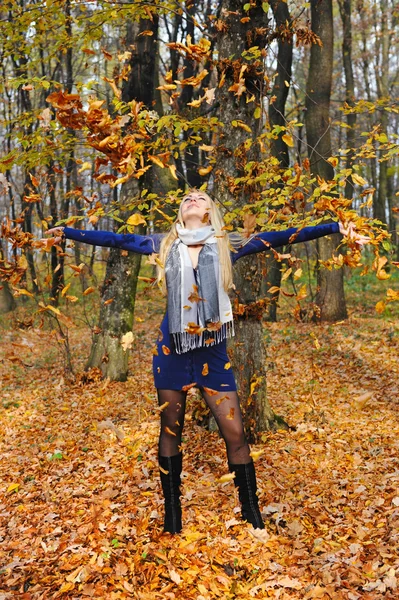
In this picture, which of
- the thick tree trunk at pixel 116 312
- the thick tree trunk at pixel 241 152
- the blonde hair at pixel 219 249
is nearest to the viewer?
the blonde hair at pixel 219 249

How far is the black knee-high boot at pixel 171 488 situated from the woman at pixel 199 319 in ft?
0.08

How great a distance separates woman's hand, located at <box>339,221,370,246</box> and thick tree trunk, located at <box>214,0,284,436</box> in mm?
1533

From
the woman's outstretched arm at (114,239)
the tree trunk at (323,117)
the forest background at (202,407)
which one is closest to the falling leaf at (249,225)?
the forest background at (202,407)

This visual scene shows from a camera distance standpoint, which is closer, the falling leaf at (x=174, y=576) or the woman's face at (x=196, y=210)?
the falling leaf at (x=174, y=576)

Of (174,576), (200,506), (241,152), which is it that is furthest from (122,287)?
(174,576)

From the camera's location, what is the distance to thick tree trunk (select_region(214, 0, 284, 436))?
449cm

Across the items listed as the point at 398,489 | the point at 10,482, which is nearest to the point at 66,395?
the point at 10,482

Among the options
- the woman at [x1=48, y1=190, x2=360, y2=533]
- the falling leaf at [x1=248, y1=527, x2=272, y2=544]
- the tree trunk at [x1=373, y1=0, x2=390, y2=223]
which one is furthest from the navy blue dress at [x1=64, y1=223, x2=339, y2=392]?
the tree trunk at [x1=373, y1=0, x2=390, y2=223]

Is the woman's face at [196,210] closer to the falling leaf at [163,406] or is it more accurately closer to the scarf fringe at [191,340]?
the scarf fringe at [191,340]

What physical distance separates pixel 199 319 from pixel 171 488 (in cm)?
115

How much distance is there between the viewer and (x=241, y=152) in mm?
4445

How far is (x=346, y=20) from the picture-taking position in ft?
45.6

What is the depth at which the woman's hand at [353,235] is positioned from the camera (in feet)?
9.78

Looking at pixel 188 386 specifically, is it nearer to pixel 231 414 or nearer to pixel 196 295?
pixel 231 414
